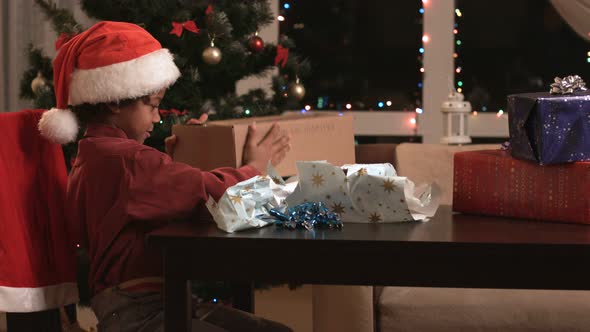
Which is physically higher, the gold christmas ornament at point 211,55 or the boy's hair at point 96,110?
the gold christmas ornament at point 211,55

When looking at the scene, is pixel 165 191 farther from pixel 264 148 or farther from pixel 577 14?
pixel 577 14

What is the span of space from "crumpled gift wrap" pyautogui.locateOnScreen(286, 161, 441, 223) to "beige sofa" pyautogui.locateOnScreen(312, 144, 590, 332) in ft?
2.49

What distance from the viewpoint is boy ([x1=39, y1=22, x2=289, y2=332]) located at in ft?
5.41

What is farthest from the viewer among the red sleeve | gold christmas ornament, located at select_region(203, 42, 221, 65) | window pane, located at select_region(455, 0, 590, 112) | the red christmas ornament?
window pane, located at select_region(455, 0, 590, 112)

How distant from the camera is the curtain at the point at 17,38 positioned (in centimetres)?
383

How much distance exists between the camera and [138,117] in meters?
1.89

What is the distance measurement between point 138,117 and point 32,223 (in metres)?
0.31

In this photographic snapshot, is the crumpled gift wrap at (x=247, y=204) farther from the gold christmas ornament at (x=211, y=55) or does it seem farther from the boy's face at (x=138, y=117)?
the gold christmas ornament at (x=211, y=55)

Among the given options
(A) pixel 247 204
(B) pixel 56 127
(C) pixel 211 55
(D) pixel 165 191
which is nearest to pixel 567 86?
(A) pixel 247 204

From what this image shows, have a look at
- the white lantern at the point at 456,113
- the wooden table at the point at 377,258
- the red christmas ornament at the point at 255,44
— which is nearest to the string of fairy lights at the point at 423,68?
the white lantern at the point at 456,113

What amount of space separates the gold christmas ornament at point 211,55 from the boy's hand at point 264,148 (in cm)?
111

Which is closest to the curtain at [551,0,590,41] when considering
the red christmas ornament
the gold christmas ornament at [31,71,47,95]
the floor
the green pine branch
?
the red christmas ornament

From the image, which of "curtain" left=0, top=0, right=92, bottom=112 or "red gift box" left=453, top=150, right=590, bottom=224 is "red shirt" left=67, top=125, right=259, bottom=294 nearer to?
"red gift box" left=453, top=150, right=590, bottom=224

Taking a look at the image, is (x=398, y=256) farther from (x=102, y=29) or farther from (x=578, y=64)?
(x=578, y=64)
